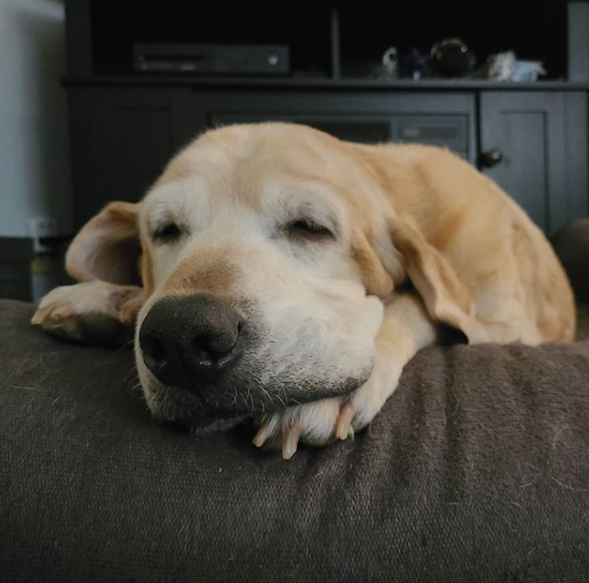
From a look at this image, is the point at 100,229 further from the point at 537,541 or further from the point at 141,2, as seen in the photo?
the point at 141,2

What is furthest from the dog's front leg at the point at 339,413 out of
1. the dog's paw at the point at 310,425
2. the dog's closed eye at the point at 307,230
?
the dog's closed eye at the point at 307,230

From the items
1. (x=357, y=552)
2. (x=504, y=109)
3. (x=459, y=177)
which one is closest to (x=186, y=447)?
(x=357, y=552)

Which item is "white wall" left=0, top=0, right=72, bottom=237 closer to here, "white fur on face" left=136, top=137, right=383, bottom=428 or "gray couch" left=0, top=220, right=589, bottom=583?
"white fur on face" left=136, top=137, right=383, bottom=428

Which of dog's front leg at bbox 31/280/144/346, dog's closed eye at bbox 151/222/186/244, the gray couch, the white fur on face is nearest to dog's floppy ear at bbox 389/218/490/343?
the white fur on face

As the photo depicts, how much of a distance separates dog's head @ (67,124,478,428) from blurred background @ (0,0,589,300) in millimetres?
1625

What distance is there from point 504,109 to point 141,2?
1920 mm

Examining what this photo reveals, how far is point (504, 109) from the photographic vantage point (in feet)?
10.0

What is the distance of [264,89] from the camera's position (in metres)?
2.93

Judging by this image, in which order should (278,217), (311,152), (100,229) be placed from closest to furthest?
(278,217)
(311,152)
(100,229)

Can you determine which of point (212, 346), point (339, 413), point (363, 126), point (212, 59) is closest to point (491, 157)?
point (363, 126)

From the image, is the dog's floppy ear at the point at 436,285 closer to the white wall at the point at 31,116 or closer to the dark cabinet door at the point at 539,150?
the dark cabinet door at the point at 539,150

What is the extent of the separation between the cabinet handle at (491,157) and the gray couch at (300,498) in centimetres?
245

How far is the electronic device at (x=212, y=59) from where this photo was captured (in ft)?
9.43

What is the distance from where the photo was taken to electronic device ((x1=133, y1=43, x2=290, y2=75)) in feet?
9.43
